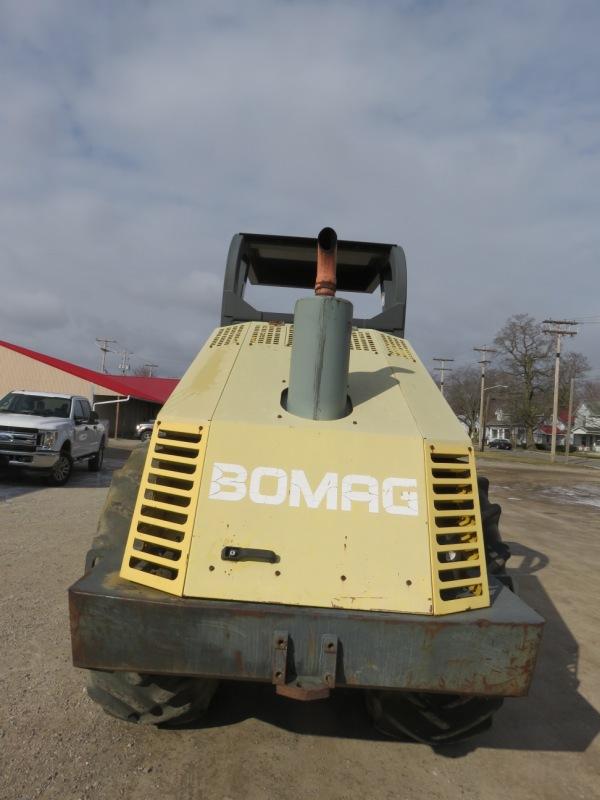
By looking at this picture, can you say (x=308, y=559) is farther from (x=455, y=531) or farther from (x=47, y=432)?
(x=47, y=432)

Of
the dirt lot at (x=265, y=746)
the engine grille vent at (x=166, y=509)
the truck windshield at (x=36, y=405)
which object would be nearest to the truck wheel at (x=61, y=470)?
the truck windshield at (x=36, y=405)

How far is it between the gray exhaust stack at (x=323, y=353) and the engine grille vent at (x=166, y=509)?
512 millimetres

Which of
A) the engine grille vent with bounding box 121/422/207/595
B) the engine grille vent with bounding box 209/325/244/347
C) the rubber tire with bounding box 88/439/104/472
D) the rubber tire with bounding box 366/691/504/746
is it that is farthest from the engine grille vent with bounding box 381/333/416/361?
the rubber tire with bounding box 88/439/104/472

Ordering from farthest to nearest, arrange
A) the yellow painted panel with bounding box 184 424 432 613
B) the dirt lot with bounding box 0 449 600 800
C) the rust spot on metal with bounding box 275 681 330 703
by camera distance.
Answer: the dirt lot with bounding box 0 449 600 800 → the yellow painted panel with bounding box 184 424 432 613 → the rust spot on metal with bounding box 275 681 330 703

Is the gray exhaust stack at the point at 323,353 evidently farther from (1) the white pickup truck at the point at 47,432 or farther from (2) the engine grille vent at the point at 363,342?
(1) the white pickup truck at the point at 47,432

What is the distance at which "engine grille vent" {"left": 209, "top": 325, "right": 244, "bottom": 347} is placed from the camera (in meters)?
3.35

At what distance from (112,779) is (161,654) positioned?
2.43ft

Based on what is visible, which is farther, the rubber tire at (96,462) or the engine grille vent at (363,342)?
the rubber tire at (96,462)

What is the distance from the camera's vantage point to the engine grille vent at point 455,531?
2299 mm

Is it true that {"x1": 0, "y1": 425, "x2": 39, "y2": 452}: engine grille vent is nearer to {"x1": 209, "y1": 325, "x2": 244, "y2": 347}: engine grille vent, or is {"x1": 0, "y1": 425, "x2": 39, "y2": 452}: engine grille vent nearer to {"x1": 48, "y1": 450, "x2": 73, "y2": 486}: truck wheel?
{"x1": 48, "y1": 450, "x2": 73, "y2": 486}: truck wheel

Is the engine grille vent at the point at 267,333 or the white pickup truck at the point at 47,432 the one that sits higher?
the engine grille vent at the point at 267,333

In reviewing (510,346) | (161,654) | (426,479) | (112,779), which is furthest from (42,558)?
(510,346)

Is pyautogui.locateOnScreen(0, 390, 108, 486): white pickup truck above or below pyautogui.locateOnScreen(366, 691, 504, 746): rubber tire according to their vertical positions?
above

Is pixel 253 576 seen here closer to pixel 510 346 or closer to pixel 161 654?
pixel 161 654
